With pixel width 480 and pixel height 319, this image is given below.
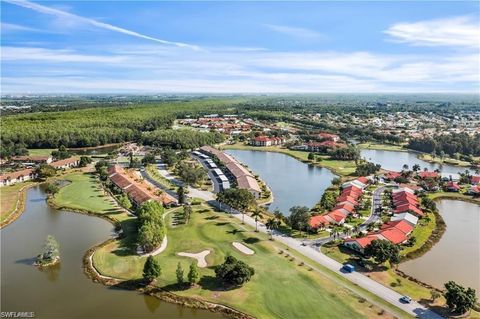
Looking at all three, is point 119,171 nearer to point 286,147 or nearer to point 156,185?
point 156,185

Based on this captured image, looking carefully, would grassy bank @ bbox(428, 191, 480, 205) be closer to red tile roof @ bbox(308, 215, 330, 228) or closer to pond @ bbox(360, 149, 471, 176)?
pond @ bbox(360, 149, 471, 176)

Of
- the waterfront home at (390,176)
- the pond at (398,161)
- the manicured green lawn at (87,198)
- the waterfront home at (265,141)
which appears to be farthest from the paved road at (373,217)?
the waterfront home at (265,141)

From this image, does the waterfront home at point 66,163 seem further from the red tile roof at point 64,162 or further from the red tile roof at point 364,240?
the red tile roof at point 364,240

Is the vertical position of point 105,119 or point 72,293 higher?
point 105,119

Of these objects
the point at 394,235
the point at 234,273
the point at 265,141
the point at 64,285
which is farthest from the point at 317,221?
the point at 265,141

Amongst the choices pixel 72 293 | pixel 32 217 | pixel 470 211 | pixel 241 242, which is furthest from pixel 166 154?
pixel 470 211

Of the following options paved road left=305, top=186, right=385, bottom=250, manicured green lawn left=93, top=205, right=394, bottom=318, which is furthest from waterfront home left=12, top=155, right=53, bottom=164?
paved road left=305, top=186, right=385, bottom=250
